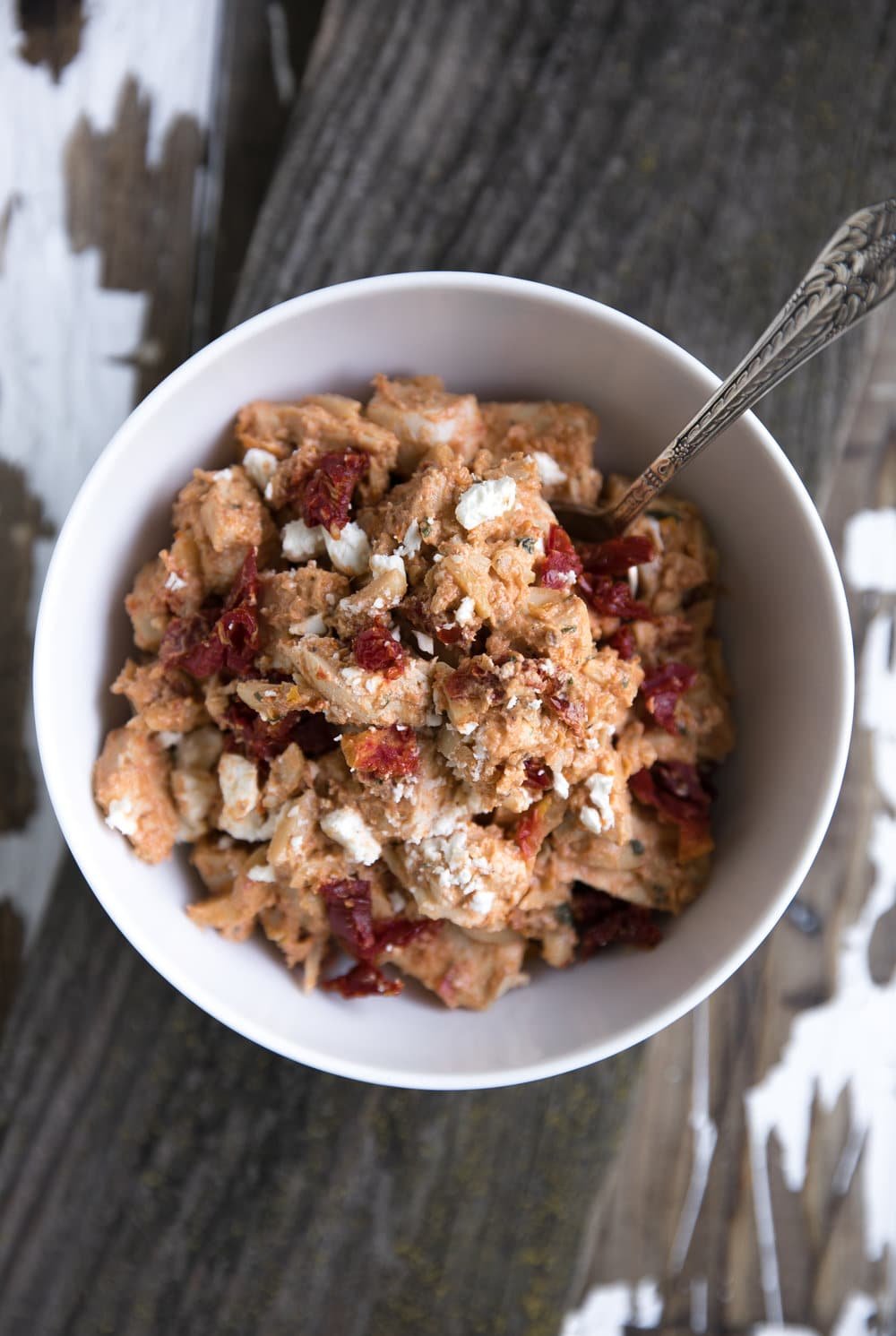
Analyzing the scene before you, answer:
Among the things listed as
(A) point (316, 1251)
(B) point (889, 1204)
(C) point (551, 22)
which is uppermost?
(C) point (551, 22)

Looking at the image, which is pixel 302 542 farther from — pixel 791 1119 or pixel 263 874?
pixel 791 1119

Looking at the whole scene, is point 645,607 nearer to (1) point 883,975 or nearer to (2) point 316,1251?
(1) point 883,975

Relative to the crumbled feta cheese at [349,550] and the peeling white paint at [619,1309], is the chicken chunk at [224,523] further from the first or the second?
the peeling white paint at [619,1309]

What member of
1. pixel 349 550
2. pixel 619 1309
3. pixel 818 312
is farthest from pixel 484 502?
pixel 619 1309

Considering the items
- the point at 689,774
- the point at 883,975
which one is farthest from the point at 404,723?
the point at 883,975

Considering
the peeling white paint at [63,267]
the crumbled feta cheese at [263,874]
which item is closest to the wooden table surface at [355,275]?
the peeling white paint at [63,267]

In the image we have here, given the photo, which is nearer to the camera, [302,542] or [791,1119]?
[302,542]
